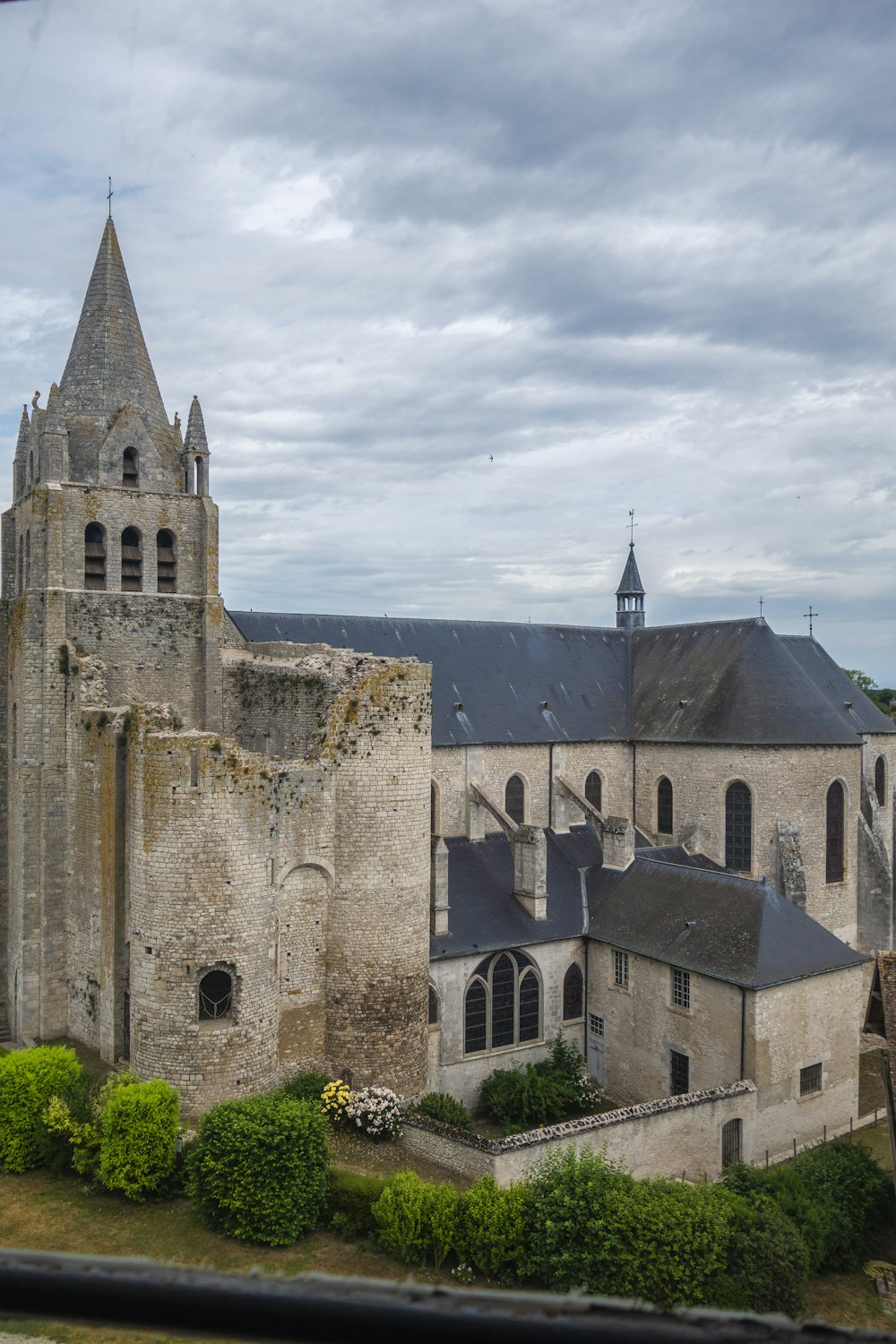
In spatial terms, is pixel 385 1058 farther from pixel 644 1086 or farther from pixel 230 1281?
pixel 230 1281

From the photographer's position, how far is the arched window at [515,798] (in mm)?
30359

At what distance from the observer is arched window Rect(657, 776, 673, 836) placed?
31953 millimetres

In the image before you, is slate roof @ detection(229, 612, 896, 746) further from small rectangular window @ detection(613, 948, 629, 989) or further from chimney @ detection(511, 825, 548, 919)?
small rectangular window @ detection(613, 948, 629, 989)

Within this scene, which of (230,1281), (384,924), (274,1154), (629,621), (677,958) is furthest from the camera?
(629,621)

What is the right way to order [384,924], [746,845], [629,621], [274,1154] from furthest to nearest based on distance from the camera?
1. [629,621]
2. [746,845]
3. [384,924]
4. [274,1154]

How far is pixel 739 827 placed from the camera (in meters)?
29.8

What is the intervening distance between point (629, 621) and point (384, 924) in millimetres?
22383

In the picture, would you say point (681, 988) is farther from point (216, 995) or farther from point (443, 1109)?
point (216, 995)

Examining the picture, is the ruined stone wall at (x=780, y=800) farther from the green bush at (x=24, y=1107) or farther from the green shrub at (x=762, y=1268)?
the green bush at (x=24, y=1107)

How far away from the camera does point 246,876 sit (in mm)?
19750

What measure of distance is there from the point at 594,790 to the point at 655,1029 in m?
9.96

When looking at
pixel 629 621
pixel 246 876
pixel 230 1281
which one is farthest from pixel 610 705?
pixel 230 1281

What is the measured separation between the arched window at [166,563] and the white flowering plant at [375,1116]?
13543 mm

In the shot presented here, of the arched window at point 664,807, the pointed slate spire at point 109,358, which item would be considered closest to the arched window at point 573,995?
the arched window at point 664,807
